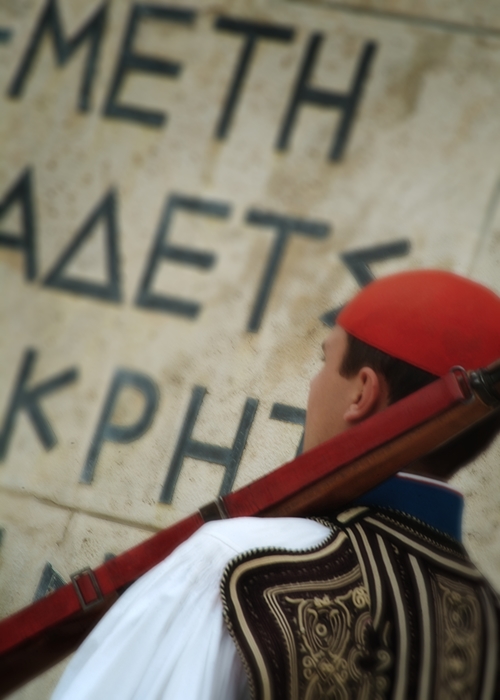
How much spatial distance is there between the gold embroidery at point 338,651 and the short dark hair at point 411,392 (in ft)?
0.69

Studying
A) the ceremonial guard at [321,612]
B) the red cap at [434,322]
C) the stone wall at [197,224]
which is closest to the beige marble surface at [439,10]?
the stone wall at [197,224]

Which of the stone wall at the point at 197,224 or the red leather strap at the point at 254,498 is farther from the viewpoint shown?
the stone wall at the point at 197,224

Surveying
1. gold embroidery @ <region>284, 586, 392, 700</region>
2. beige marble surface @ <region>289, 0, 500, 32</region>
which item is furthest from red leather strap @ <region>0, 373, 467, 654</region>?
beige marble surface @ <region>289, 0, 500, 32</region>

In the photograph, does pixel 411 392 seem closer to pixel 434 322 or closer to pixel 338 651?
pixel 434 322

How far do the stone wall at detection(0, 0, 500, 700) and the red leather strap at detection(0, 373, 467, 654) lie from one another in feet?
2.56

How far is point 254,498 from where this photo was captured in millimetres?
947

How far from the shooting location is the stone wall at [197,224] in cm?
177

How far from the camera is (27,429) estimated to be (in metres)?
1.91

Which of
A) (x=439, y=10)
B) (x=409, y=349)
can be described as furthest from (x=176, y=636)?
(x=439, y=10)

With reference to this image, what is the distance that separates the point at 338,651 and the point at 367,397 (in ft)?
0.96

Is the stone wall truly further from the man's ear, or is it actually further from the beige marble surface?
the man's ear

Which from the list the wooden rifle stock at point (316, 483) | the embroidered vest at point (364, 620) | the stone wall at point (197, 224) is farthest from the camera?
the stone wall at point (197, 224)

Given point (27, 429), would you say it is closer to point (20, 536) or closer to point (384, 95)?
point (20, 536)

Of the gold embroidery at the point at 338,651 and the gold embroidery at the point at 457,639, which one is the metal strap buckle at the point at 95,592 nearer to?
the gold embroidery at the point at 338,651
